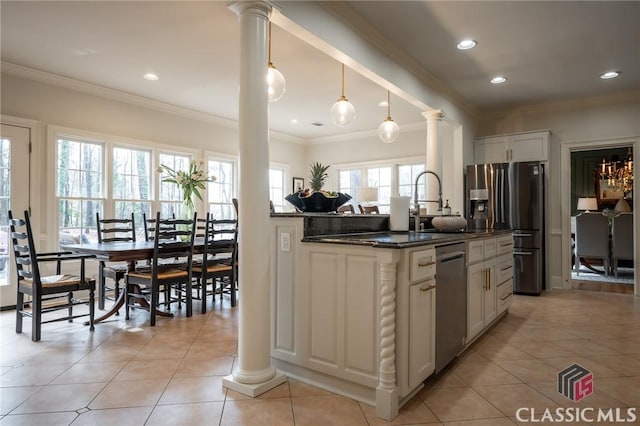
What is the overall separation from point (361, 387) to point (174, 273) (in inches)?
97.1

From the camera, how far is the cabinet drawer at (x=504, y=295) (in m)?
3.54

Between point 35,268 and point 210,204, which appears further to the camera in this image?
point 210,204

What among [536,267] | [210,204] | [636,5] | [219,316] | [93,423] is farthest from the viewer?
[210,204]

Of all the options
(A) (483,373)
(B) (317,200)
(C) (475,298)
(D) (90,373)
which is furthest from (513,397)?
(D) (90,373)

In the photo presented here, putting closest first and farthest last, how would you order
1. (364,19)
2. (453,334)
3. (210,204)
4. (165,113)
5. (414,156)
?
1. (453,334)
2. (364,19)
3. (165,113)
4. (210,204)
5. (414,156)

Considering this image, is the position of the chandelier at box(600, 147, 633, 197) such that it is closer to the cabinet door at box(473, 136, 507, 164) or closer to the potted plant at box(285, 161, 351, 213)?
the cabinet door at box(473, 136, 507, 164)

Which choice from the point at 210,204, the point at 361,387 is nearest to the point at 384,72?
the point at 361,387

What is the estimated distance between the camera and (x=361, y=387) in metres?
2.13

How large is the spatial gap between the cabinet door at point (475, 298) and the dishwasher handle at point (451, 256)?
223mm

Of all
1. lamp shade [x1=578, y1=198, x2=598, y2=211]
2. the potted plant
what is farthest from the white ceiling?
lamp shade [x1=578, y1=198, x2=598, y2=211]

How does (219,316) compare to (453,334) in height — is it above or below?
below

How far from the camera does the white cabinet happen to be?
5559mm

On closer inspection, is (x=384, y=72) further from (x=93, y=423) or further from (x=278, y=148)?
(x=278, y=148)

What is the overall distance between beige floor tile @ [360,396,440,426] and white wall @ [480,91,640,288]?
4.64 m
